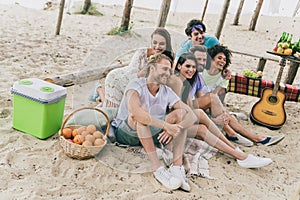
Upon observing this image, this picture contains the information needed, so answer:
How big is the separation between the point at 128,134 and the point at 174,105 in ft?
1.18

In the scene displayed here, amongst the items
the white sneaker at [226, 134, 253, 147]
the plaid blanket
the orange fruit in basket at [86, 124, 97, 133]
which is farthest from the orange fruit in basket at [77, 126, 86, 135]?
the plaid blanket

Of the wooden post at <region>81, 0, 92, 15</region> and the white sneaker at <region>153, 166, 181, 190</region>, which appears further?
the wooden post at <region>81, 0, 92, 15</region>

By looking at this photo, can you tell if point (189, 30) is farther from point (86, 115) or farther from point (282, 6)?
point (282, 6)

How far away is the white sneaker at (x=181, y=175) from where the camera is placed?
A: 1.92 metres

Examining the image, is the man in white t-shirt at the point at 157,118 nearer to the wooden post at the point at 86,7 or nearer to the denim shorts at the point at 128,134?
the denim shorts at the point at 128,134

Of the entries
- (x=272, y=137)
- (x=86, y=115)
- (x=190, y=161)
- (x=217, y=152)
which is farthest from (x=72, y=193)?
(x=272, y=137)

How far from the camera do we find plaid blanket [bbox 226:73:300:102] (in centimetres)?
338

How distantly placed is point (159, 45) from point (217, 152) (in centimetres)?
91

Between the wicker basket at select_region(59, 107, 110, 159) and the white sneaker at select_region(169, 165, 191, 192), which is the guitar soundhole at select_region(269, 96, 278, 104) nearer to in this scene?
the white sneaker at select_region(169, 165, 191, 192)

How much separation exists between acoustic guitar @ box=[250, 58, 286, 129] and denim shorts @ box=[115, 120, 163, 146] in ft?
4.42

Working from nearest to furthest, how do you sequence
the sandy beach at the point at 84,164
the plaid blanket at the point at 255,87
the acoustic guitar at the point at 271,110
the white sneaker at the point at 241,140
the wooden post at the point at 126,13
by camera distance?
1. the sandy beach at the point at 84,164
2. the white sneaker at the point at 241,140
3. the acoustic guitar at the point at 271,110
4. the plaid blanket at the point at 255,87
5. the wooden post at the point at 126,13

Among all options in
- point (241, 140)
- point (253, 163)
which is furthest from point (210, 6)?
point (253, 163)

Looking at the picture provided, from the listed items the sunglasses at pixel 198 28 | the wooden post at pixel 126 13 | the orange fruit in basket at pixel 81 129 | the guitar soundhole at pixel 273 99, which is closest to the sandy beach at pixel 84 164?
the orange fruit in basket at pixel 81 129

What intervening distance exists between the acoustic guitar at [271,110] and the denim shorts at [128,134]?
135 cm
